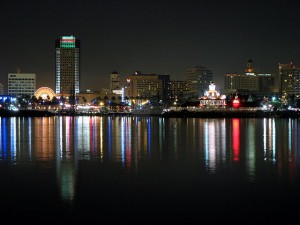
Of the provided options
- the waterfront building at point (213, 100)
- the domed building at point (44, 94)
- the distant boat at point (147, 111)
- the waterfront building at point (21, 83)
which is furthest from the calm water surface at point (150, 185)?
the waterfront building at point (21, 83)

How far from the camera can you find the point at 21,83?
565 ft

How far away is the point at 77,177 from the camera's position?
16719 millimetres

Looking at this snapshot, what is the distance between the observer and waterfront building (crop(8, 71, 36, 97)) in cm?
17150

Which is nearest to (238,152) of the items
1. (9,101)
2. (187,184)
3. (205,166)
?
(205,166)

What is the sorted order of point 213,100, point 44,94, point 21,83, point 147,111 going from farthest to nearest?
point 21,83 < point 44,94 < point 147,111 < point 213,100

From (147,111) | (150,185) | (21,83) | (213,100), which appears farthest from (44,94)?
(150,185)

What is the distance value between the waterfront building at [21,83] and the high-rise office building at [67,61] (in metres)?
7.56

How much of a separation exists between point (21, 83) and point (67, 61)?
623 inches

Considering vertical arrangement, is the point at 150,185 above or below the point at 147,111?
below

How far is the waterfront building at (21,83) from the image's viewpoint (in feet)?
563

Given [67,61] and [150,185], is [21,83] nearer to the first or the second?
[67,61]

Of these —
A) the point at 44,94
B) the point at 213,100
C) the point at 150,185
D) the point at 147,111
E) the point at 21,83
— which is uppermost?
the point at 21,83

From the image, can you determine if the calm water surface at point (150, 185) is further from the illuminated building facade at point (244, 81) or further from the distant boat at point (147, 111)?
the illuminated building facade at point (244, 81)

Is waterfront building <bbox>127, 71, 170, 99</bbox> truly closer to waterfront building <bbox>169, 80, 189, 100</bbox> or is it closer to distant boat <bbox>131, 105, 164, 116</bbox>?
waterfront building <bbox>169, 80, 189, 100</bbox>
